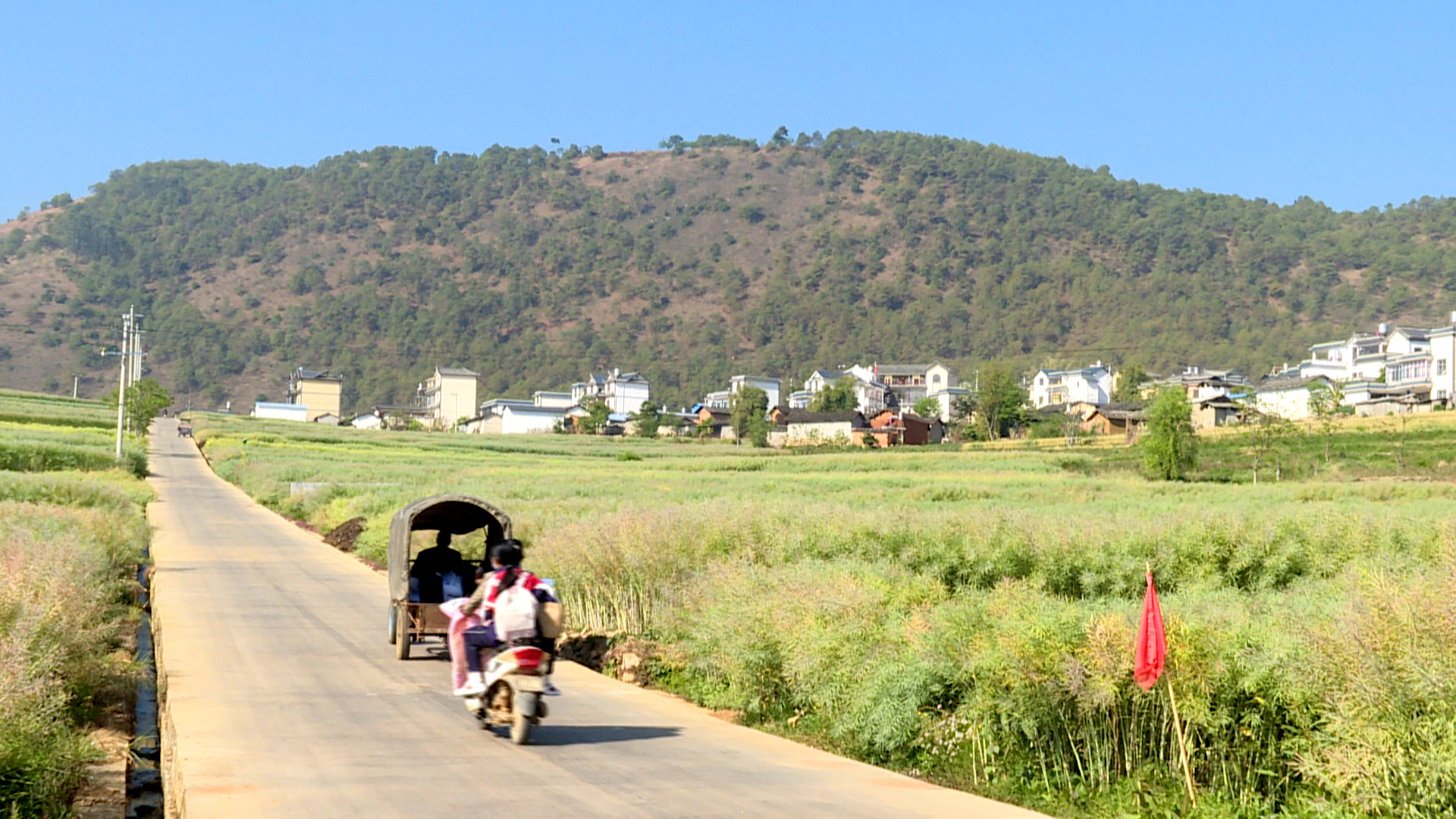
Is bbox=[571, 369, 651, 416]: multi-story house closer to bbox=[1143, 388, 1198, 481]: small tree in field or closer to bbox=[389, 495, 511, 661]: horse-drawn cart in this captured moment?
bbox=[1143, 388, 1198, 481]: small tree in field

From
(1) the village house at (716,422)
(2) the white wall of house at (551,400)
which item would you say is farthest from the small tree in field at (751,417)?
(2) the white wall of house at (551,400)

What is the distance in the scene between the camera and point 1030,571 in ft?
69.1

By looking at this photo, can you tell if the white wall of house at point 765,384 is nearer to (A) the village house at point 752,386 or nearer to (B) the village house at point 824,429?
(A) the village house at point 752,386

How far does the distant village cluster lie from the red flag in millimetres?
85469

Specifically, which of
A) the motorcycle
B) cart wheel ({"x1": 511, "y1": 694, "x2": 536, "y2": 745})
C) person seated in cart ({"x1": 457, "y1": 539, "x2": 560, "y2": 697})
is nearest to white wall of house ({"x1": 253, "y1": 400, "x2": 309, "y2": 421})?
person seated in cart ({"x1": 457, "y1": 539, "x2": 560, "y2": 697})

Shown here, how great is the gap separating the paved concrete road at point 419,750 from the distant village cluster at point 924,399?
83.1 metres

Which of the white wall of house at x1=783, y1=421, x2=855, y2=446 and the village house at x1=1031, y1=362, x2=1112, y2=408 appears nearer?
the white wall of house at x1=783, y1=421, x2=855, y2=446

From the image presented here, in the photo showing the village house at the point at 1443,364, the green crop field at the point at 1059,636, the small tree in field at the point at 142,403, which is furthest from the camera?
the village house at the point at 1443,364

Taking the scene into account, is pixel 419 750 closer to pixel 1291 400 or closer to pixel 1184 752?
pixel 1184 752

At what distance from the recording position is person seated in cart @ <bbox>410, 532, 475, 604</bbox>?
16.8 m

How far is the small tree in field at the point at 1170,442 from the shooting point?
70.9 m

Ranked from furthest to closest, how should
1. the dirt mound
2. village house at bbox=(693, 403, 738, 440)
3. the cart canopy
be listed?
1. village house at bbox=(693, 403, 738, 440)
2. the dirt mound
3. the cart canopy

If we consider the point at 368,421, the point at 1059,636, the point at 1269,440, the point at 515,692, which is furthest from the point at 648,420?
the point at 1059,636

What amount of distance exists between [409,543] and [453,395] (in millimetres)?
177729
